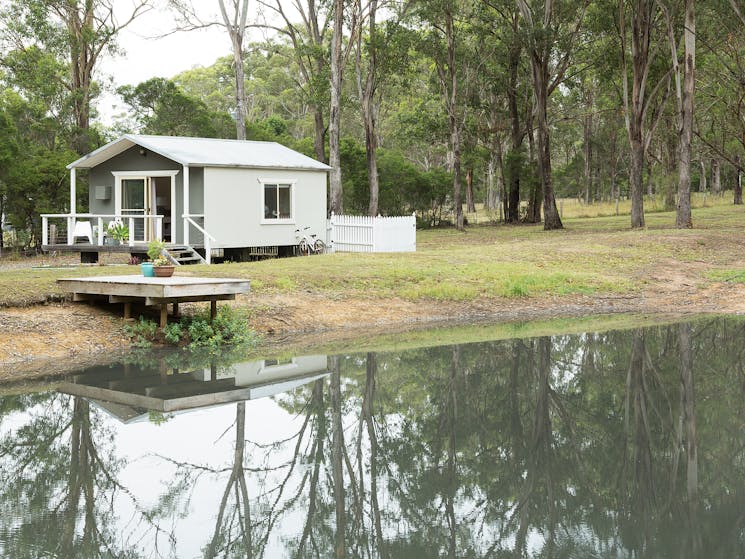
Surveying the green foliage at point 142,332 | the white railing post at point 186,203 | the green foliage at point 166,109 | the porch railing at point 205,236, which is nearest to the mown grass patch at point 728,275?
the porch railing at point 205,236

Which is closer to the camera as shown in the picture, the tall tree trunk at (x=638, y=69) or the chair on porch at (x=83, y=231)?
the chair on porch at (x=83, y=231)

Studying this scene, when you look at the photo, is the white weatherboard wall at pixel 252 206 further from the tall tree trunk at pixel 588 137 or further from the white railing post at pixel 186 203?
the tall tree trunk at pixel 588 137

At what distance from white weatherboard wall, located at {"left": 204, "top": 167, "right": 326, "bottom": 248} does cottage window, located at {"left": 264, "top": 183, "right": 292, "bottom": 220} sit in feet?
0.50

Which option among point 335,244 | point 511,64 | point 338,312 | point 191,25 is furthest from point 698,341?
point 511,64

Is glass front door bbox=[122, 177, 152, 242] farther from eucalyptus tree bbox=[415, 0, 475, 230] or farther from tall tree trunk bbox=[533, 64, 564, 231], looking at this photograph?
tall tree trunk bbox=[533, 64, 564, 231]

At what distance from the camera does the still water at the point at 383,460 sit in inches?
246

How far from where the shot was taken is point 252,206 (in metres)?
26.3

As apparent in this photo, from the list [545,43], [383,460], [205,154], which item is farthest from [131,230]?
[383,460]

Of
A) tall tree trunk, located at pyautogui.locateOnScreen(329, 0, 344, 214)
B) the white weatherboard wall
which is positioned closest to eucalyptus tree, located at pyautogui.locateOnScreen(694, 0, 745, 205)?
tall tree trunk, located at pyautogui.locateOnScreen(329, 0, 344, 214)

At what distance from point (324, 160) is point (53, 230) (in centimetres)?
1709

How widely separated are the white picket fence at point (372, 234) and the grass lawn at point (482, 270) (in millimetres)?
1840

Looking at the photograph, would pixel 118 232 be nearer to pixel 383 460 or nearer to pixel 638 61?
pixel 383 460

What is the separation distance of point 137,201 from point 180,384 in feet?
52.6

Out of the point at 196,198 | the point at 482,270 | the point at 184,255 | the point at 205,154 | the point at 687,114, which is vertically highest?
the point at 687,114
